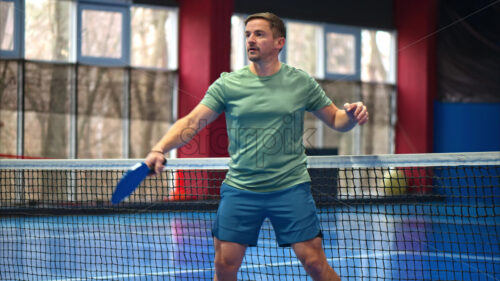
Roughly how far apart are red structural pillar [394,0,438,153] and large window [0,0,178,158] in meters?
5.83

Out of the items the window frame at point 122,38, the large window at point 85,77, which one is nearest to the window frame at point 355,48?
the large window at point 85,77

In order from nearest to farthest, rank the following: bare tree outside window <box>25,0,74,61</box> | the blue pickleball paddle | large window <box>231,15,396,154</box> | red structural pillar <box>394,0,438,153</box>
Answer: the blue pickleball paddle → bare tree outside window <box>25,0,74,61</box> → large window <box>231,15,396,154</box> → red structural pillar <box>394,0,438,153</box>

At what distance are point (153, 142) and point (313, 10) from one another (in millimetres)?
4865

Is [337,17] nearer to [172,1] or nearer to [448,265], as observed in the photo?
[172,1]

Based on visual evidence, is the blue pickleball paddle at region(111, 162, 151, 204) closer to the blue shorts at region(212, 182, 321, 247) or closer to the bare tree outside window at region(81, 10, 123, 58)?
the blue shorts at region(212, 182, 321, 247)

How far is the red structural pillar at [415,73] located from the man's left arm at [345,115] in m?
11.9

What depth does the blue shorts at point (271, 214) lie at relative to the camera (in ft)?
8.59

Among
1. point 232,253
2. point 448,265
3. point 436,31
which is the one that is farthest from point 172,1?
point 232,253

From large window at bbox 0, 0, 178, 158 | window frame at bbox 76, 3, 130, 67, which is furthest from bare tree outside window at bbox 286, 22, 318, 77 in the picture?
window frame at bbox 76, 3, 130, 67

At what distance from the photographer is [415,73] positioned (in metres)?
14.2

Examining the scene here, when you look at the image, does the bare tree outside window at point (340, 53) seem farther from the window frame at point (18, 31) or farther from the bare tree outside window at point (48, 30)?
the window frame at point (18, 31)

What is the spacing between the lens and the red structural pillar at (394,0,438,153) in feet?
45.8

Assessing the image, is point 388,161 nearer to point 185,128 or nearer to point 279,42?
point 279,42

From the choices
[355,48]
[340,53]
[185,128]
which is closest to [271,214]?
[185,128]
